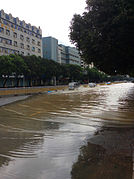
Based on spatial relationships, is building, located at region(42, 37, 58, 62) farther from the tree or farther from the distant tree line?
the tree

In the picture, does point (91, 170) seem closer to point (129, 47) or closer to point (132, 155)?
point (132, 155)

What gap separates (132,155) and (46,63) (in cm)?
5392

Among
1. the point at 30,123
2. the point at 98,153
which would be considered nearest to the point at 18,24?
the point at 30,123

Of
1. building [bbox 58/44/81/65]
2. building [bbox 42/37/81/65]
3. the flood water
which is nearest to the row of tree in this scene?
building [bbox 42/37/81/65]

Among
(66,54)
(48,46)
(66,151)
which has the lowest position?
(66,151)

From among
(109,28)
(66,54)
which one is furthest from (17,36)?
(109,28)

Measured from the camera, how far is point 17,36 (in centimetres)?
6150

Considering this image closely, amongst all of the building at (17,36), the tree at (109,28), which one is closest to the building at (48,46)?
the building at (17,36)

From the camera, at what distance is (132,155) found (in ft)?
15.5

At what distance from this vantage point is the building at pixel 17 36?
55125 mm

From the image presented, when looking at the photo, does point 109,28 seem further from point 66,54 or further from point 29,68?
point 66,54

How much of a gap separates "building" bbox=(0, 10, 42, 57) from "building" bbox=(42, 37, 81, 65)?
10.9m

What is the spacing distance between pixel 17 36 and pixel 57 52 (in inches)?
1238

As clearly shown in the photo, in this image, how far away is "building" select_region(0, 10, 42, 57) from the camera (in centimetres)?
5512
